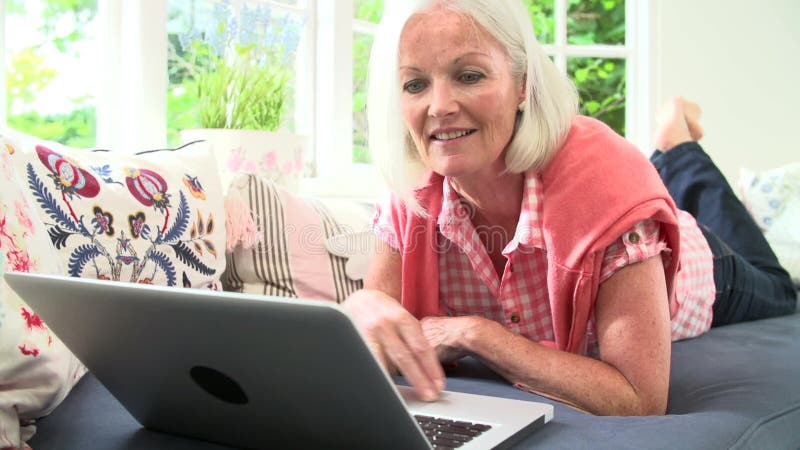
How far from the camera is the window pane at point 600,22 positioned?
14.4 feet

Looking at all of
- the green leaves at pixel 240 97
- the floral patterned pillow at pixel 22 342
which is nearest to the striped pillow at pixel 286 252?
the green leaves at pixel 240 97

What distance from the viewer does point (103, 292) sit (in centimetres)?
70

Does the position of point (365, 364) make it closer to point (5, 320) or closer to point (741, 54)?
point (5, 320)

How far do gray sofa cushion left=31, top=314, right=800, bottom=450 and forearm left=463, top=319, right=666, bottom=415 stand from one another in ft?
0.09

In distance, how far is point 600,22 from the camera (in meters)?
4.44

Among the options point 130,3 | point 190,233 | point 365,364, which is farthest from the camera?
point 130,3

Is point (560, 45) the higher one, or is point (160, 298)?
point (560, 45)

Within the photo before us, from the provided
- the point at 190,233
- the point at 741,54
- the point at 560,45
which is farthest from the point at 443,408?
the point at 741,54

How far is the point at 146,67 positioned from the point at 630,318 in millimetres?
1624

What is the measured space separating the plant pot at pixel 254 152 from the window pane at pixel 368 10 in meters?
1.08

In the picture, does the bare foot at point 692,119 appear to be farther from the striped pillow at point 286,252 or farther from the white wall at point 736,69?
the white wall at point 736,69

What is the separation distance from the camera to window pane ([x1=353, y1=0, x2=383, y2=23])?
3.12 meters

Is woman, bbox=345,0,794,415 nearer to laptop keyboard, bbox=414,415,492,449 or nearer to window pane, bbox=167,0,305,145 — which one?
laptop keyboard, bbox=414,415,492,449

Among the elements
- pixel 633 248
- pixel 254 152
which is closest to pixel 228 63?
pixel 254 152
